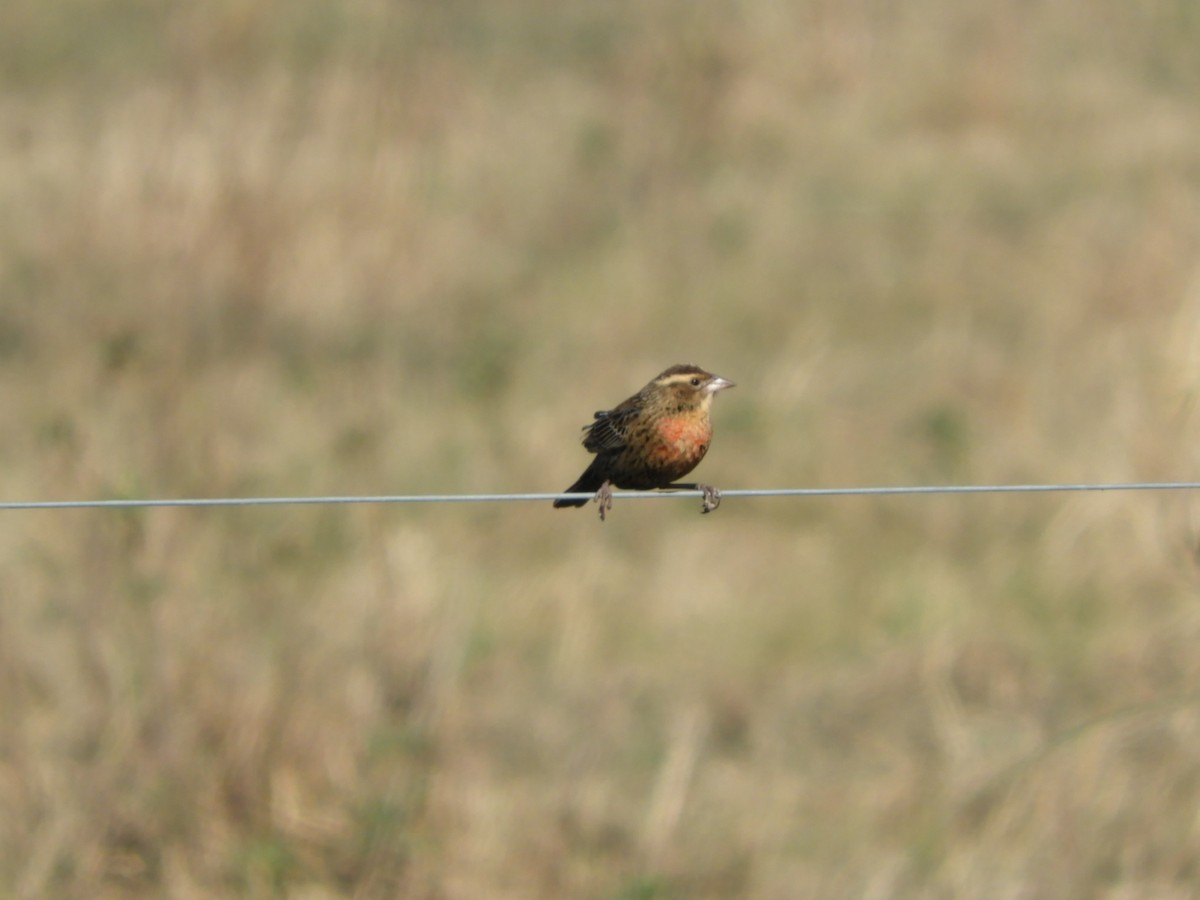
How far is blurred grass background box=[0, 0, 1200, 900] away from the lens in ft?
24.1

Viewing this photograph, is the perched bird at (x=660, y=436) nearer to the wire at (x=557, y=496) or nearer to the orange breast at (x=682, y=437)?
the orange breast at (x=682, y=437)

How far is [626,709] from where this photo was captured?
941 centimetres

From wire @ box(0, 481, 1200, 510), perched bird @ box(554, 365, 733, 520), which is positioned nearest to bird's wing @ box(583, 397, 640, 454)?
perched bird @ box(554, 365, 733, 520)

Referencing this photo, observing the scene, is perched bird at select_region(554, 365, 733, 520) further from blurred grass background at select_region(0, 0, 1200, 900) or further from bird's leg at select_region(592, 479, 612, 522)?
blurred grass background at select_region(0, 0, 1200, 900)

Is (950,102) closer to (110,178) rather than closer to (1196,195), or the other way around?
(1196,195)

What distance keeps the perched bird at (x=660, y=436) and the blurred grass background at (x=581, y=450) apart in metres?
1.85

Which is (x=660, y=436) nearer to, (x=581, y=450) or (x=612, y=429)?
(x=612, y=429)

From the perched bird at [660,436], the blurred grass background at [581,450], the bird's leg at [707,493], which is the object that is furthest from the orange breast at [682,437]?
the blurred grass background at [581,450]

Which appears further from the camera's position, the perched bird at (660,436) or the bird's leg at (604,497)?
the perched bird at (660,436)

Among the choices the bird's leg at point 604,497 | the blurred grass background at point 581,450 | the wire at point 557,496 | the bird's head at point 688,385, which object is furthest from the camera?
the blurred grass background at point 581,450

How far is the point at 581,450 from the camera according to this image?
11117mm

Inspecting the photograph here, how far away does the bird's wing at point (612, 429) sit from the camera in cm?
555

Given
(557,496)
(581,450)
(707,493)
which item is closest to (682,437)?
(707,493)

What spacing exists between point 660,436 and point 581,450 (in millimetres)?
5726
